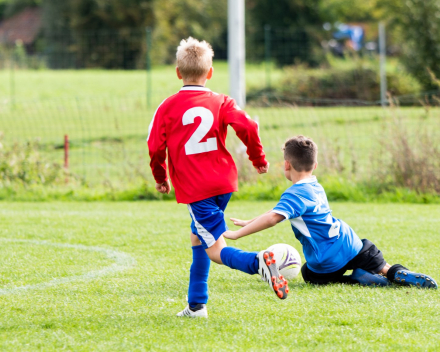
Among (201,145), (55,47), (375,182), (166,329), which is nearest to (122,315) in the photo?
(166,329)

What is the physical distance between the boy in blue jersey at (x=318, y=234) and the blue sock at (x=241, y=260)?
0.33 ft

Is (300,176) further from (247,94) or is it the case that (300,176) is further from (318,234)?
(247,94)

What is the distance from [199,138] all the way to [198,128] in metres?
0.06

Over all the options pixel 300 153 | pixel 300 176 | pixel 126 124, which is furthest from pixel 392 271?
pixel 126 124

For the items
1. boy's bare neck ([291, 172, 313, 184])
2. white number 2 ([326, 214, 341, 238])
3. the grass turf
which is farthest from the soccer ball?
boy's bare neck ([291, 172, 313, 184])

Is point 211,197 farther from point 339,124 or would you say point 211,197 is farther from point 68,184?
point 339,124

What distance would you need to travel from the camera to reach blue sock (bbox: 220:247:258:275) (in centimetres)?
359

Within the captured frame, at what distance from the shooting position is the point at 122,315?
3.94m

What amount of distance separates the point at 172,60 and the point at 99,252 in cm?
3067

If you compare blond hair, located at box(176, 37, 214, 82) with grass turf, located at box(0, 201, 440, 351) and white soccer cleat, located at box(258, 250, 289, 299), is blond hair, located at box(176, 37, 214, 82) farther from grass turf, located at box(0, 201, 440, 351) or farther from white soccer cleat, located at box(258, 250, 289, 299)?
grass turf, located at box(0, 201, 440, 351)

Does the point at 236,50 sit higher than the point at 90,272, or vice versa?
the point at 236,50

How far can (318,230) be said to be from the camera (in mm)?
4297

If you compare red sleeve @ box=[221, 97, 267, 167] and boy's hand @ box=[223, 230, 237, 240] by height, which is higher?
red sleeve @ box=[221, 97, 267, 167]

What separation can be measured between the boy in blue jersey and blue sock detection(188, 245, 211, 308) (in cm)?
30
